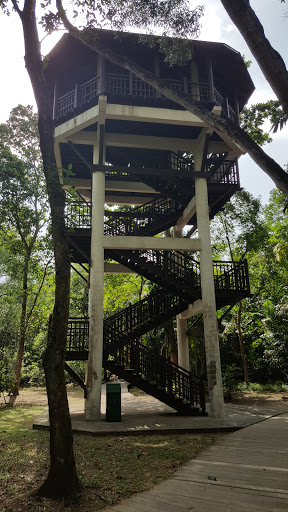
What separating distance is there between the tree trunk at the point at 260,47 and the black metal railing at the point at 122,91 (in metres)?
8.37

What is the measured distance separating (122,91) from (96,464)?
1266 centimetres

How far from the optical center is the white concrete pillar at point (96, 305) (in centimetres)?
1126

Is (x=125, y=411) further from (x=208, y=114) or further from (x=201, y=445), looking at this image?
(x=208, y=114)

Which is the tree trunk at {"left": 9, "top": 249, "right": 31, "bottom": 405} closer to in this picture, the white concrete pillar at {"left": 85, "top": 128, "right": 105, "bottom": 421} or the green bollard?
the white concrete pillar at {"left": 85, "top": 128, "right": 105, "bottom": 421}

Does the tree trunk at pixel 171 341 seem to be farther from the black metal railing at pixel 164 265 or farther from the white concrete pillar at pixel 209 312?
the white concrete pillar at pixel 209 312

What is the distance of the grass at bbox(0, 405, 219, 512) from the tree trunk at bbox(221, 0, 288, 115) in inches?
226

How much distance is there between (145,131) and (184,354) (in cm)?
988

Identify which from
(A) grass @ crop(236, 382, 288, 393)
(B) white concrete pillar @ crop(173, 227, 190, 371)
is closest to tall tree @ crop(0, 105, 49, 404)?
(B) white concrete pillar @ crop(173, 227, 190, 371)

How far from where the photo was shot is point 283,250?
62.9 ft

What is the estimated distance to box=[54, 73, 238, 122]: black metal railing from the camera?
43.9 ft

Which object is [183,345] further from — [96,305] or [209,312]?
[96,305]

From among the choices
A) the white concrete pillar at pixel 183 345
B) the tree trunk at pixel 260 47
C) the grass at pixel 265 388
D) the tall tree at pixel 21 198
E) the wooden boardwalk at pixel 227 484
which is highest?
the tall tree at pixel 21 198

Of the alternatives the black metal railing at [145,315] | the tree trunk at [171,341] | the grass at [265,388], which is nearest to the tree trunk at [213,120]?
the black metal railing at [145,315]

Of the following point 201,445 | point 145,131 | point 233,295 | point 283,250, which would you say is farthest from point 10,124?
point 201,445
